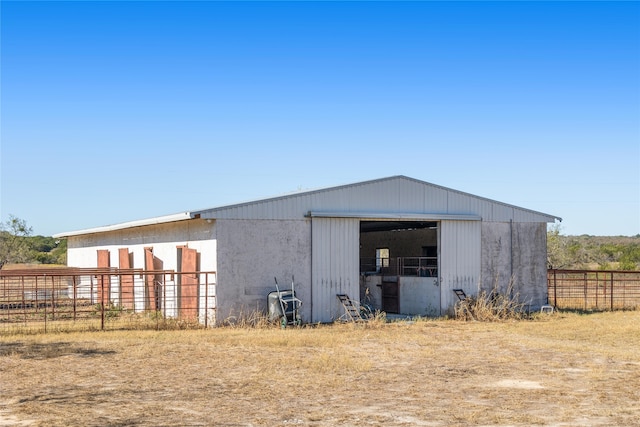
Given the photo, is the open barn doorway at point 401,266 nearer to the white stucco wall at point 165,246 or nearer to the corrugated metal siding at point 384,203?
the corrugated metal siding at point 384,203

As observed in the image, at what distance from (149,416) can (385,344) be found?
8.05m

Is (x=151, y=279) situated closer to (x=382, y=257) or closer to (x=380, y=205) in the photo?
(x=380, y=205)

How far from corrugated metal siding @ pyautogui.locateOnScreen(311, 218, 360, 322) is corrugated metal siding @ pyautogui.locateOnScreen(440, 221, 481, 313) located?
9.64 feet

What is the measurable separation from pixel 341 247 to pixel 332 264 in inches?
22.5

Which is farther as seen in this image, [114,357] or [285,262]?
[285,262]

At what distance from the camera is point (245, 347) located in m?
16.2

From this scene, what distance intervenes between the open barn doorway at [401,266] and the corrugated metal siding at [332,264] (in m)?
1.10

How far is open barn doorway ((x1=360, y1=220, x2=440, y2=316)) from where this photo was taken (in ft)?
79.4

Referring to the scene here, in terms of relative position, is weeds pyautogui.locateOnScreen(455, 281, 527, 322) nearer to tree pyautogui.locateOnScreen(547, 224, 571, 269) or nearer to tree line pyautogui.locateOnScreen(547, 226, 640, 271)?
tree line pyautogui.locateOnScreen(547, 226, 640, 271)

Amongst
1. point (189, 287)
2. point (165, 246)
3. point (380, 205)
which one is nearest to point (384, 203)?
point (380, 205)

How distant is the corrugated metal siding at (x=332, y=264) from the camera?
70.5 feet

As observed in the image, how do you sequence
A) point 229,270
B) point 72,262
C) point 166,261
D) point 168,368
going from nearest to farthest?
1. point 168,368
2. point 229,270
3. point 166,261
4. point 72,262

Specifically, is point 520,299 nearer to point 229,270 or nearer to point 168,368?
point 229,270

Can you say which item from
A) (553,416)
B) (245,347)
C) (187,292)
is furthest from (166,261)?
(553,416)
